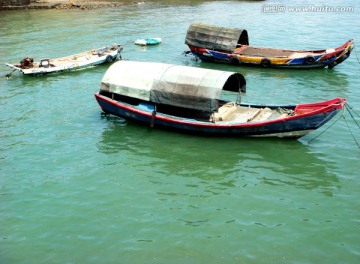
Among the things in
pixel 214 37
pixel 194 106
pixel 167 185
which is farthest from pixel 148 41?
pixel 167 185

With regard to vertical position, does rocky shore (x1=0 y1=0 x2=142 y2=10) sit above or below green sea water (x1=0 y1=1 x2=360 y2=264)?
above

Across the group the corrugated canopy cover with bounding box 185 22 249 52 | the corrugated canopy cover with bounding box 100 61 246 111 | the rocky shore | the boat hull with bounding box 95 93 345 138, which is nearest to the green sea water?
the boat hull with bounding box 95 93 345 138

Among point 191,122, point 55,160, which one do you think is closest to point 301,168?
point 191,122

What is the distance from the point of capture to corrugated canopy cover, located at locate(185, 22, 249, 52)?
2803cm

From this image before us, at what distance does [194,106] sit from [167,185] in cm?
417

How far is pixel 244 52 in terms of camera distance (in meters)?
28.9

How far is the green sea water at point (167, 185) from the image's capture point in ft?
38.8

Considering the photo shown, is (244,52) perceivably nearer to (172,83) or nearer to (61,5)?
(172,83)

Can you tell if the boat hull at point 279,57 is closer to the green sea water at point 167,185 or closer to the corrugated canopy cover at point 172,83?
the green sea water at point 167,185

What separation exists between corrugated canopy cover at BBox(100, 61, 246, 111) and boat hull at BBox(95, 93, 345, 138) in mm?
613

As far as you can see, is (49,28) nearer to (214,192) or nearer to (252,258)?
(214,192)

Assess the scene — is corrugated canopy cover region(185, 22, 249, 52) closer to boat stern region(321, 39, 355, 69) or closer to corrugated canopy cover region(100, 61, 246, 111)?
boat stern region(321, 39, 355, 69)

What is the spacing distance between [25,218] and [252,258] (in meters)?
6.84

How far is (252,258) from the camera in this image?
11.3 m
